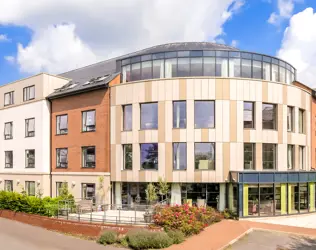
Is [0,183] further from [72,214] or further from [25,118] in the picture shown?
[72,214]

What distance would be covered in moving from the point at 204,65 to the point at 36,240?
17.3 m

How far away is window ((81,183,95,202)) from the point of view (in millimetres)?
28497

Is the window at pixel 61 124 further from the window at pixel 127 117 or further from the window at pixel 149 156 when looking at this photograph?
the window at pixel 149 156

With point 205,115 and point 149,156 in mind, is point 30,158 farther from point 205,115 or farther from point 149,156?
point 205,115

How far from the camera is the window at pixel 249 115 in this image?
25828 millimetres

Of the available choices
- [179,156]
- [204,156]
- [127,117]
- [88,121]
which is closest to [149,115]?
[127,117]

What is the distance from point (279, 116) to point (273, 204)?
22.8 feet

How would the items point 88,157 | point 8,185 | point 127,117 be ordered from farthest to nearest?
point 8,185 → point 88,157 → point 127,117

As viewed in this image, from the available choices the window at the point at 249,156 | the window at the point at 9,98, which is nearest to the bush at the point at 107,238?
the window at the point at 249,156

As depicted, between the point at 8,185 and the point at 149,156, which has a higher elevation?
the point at 149,156

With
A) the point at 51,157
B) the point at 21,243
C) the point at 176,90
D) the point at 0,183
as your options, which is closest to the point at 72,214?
the point at 21,243

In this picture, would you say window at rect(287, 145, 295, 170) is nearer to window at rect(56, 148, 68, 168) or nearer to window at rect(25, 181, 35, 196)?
window at rect(56, 148, 68, 168)

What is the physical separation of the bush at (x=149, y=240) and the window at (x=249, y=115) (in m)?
11.9

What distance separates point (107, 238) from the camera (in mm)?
18703
